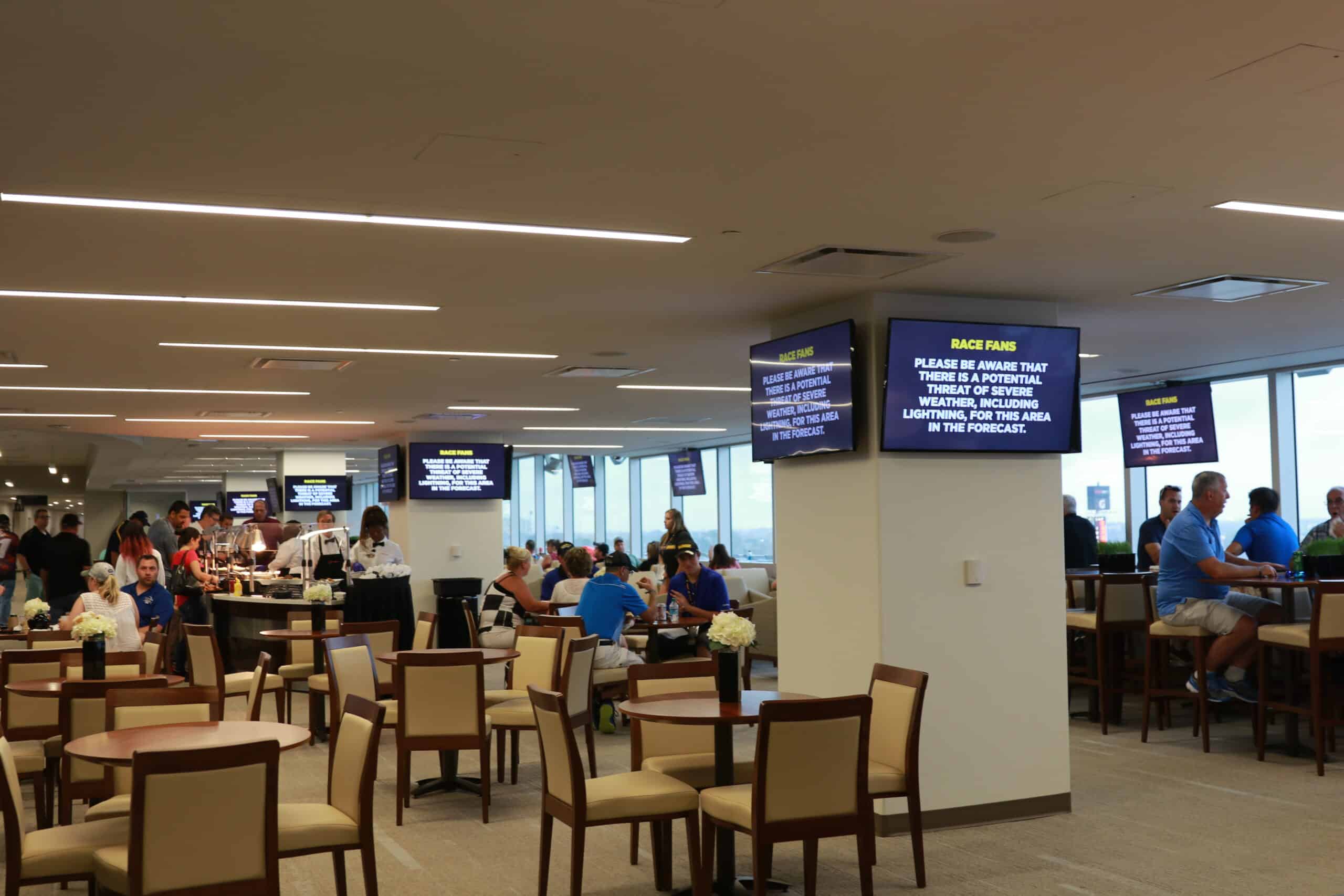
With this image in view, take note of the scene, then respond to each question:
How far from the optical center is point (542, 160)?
12.2 feet

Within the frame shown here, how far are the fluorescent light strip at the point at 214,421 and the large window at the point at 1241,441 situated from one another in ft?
27.2

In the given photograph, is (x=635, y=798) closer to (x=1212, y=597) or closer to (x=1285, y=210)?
(x=1285, y=210)

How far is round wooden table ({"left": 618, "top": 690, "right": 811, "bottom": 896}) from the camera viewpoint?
444 centimetres

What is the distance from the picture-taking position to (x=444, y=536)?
14.1m

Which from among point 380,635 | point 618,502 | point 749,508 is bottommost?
point 380,635

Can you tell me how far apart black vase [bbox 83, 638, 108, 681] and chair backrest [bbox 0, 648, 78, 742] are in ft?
1.95

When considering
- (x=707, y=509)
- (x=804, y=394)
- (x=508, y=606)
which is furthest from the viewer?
(x=707, y=509)

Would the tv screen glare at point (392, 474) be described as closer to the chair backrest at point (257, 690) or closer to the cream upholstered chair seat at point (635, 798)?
the chair backrest at point (257, 690)

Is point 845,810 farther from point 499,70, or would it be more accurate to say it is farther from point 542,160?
point 499,70

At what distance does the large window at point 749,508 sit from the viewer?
18.1 metres

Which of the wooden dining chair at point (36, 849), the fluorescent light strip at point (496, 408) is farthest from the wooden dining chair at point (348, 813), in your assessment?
the fluorescent light strip at point (496, 408)

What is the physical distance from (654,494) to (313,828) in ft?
55.3

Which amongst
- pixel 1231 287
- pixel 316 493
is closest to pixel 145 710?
pixel 1231 287

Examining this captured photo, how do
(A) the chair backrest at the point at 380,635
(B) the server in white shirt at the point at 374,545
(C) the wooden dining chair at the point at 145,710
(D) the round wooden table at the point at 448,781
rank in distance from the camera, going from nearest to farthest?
(C) the wooden dining chair at the point at 145,710
(D) the round wooden table at the point at 448,781
(A) the chair backrest at the point at 380,635
(B) the server in white shirt at the point at 374,545
